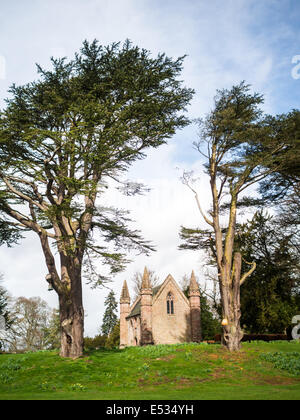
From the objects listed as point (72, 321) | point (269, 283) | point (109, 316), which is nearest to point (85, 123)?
point (72, 321)

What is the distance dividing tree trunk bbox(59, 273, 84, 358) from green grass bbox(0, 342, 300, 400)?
2.09ft

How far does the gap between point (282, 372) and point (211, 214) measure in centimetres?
946

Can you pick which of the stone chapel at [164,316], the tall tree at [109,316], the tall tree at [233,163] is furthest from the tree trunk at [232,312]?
the tall tree at [109,316]

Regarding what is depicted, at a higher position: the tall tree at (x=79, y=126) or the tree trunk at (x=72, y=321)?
the tall tree at (x=79, y=126)

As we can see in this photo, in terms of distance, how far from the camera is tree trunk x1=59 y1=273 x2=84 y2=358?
15.4 meters

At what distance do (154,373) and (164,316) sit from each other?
27429 millimetres

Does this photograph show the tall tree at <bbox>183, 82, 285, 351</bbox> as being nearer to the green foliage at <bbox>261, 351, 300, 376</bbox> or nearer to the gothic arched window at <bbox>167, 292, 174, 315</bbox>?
the green foliage at <bbox>261, 351, 300, 376</bbox>

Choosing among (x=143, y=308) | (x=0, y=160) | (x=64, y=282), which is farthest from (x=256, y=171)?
(x=143, y=308)

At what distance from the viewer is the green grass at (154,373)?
11305mm

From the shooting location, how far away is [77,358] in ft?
49.4

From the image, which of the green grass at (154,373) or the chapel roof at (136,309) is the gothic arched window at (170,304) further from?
the green grass at (154,373)

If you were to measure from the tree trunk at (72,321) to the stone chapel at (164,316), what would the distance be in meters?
22.3

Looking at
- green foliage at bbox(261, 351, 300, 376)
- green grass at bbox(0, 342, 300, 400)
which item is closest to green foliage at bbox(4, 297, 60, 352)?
green grass at bbox(0, 342, 300, 400)

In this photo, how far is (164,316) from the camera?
131ft
